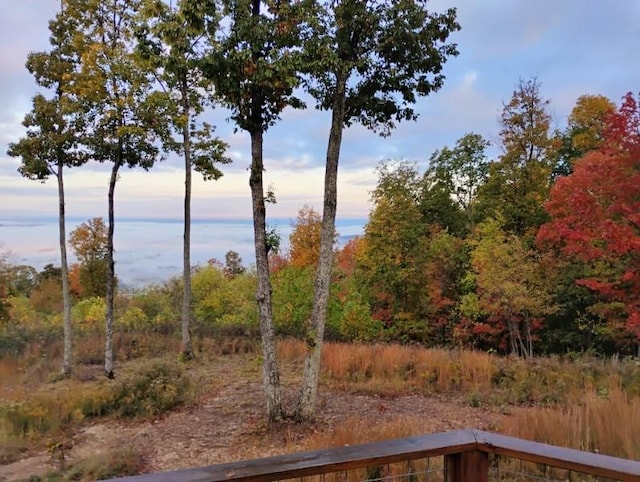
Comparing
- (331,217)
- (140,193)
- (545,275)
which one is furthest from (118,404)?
(545,275)

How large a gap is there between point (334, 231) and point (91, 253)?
17.8 meters

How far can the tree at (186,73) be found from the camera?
5.52 m

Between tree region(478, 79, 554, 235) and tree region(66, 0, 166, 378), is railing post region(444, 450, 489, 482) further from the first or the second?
tree region(478, 79, 554, 235)

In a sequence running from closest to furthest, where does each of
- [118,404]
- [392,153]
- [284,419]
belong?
[284,419] < [118,404] < [392,153]

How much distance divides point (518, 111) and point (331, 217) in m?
11.5

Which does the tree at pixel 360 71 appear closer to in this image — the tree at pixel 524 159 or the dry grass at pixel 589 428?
the dry grass at pixel 589 428

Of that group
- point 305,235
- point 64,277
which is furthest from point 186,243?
point 305,235

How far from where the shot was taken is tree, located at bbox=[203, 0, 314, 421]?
17.7 ft

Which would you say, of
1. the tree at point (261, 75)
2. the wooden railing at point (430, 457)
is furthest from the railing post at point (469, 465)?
the tree at point (261, 75)

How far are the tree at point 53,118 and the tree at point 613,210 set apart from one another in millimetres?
10928

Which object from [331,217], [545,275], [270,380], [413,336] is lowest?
[413,336]

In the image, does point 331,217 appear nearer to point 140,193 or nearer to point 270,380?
point 270,380

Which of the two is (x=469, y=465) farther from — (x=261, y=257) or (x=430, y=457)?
(x=261, y=257)

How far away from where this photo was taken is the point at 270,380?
20.0 feet
